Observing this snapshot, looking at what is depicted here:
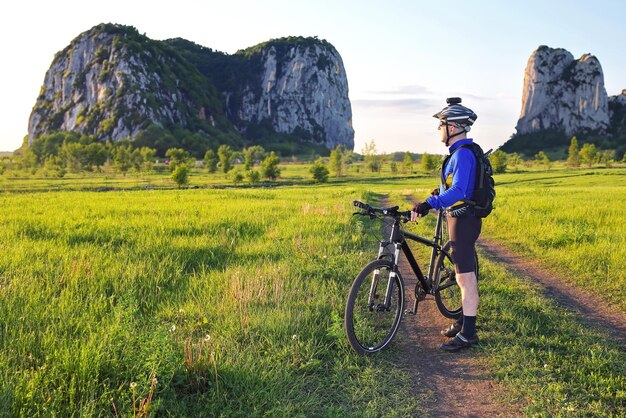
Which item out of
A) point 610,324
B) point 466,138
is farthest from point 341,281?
point 610,324

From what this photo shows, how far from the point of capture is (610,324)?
5.63 m

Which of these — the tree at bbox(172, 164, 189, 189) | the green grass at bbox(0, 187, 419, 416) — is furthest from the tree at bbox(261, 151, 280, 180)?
the green grass at bbox(0, 187, 419, 416)

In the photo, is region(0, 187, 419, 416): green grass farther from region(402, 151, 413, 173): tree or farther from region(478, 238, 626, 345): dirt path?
region(402, 151, 413, 173): tree

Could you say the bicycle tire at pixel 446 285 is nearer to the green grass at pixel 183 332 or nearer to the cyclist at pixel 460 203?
the cyclist at pixel 460 203

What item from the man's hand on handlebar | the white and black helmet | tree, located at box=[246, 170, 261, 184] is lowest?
the man's hand on handlebar

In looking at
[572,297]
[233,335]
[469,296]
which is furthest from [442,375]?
[572,297]

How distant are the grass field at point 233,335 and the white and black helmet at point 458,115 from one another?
9.61 feet

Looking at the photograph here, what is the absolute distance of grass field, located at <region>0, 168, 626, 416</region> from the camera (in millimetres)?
3324

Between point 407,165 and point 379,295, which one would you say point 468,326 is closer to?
point 379,295

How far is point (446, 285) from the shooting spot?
585 centimetres

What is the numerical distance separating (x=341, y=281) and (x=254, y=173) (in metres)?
60.8

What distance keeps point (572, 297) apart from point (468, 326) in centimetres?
332

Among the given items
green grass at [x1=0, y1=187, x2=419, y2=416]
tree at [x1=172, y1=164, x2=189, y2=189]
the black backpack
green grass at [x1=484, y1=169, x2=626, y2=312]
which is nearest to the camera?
green grass at [x1=0, y1=187, x2=419, y2=416]

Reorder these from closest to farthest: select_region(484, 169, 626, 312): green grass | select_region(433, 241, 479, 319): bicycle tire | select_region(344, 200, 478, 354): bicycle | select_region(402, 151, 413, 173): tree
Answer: select_region(344, 200, 478, 354): bicycle → select_region(433, 241, 479, 319): bicycle tire → select_region(484, 169, 626, 312): green grass → select_region(402, 151, 413, 173): tree
